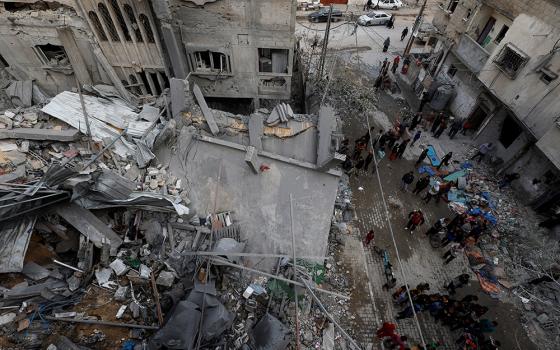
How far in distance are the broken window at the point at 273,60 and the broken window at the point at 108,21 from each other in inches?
243

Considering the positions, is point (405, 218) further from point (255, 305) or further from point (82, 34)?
point (82, 34)

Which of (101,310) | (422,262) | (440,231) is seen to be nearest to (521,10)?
(440,231)

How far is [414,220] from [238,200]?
789cm

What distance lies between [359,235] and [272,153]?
5.63m

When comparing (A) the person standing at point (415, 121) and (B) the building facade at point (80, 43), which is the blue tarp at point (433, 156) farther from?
(B) the building facade at point (80, 43)

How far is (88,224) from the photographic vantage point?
883 cm

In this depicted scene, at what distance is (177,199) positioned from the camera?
32.7 feet

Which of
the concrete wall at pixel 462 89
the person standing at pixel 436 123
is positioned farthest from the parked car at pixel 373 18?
the person standing at pixel 436 123

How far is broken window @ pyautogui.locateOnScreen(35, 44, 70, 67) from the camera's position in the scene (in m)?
12.4

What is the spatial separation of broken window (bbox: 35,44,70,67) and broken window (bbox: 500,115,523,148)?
22439mm

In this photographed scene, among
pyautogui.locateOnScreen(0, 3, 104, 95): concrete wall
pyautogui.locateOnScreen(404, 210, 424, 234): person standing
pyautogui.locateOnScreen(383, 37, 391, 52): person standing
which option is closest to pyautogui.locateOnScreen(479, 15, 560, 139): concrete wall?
pyautogui.locateOnScreen(404, 210, 424, 234): person standing

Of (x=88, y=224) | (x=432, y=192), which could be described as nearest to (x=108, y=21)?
(x=88, y=224)

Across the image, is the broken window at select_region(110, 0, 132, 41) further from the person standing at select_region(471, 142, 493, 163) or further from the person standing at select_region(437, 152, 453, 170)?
the person standing at select_region(471, 142, 493, 163)

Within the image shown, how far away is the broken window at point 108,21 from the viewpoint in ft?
36.5
